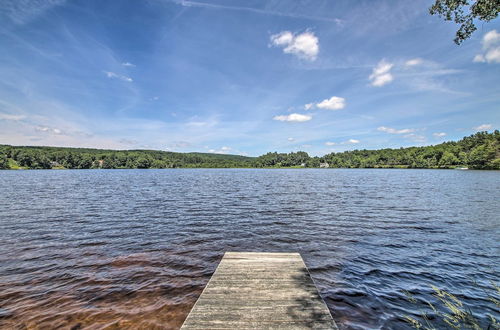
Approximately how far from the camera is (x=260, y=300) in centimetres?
578

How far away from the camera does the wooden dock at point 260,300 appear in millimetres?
4859

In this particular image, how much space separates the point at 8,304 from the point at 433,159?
701ft

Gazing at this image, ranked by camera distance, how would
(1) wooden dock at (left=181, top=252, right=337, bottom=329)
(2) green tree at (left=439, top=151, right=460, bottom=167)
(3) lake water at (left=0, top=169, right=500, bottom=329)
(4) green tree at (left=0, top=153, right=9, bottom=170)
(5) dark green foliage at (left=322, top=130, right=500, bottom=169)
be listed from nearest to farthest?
(1) wooden dock at (left=181, top=252, right=337, bottom=329), (3) lake water at (left=0, top=169, right=500, bottom=329), (5) dark green foliage at (left=322, top=130, right=500, bottom=169), (2) green tree at (left=439, top=151, right=460, bottom=167), (4) green tree at (left=0, top=153, right=9, bottom=170)

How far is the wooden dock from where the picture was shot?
4859 millimetres

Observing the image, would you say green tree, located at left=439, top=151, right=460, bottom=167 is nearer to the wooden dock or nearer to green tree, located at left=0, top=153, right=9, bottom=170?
the wooden dock

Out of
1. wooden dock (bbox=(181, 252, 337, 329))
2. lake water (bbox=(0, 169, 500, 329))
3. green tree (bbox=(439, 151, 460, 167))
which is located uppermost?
green tree (bbox=(439, 151, 460, 167))

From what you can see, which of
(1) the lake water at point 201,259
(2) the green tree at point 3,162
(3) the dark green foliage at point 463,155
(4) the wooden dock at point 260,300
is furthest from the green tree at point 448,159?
(2) the green tree at point 3,162

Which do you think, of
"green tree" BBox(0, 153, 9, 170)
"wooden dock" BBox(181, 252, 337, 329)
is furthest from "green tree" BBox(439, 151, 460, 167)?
"green tree" BBox(0, 153, 9, 170)

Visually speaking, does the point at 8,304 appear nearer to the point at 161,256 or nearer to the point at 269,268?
the point at 161,256

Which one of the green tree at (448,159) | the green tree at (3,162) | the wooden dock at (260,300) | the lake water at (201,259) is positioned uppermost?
the green tree at (448,159)

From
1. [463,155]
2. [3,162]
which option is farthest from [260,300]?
[3,162]

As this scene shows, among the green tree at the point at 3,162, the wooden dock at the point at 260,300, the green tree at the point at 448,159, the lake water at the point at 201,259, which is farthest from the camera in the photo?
the green tree at the point at 3,162

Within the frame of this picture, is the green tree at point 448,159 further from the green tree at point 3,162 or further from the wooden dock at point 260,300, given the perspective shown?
the green tree at point 3,162

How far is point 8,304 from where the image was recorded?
7156mm
